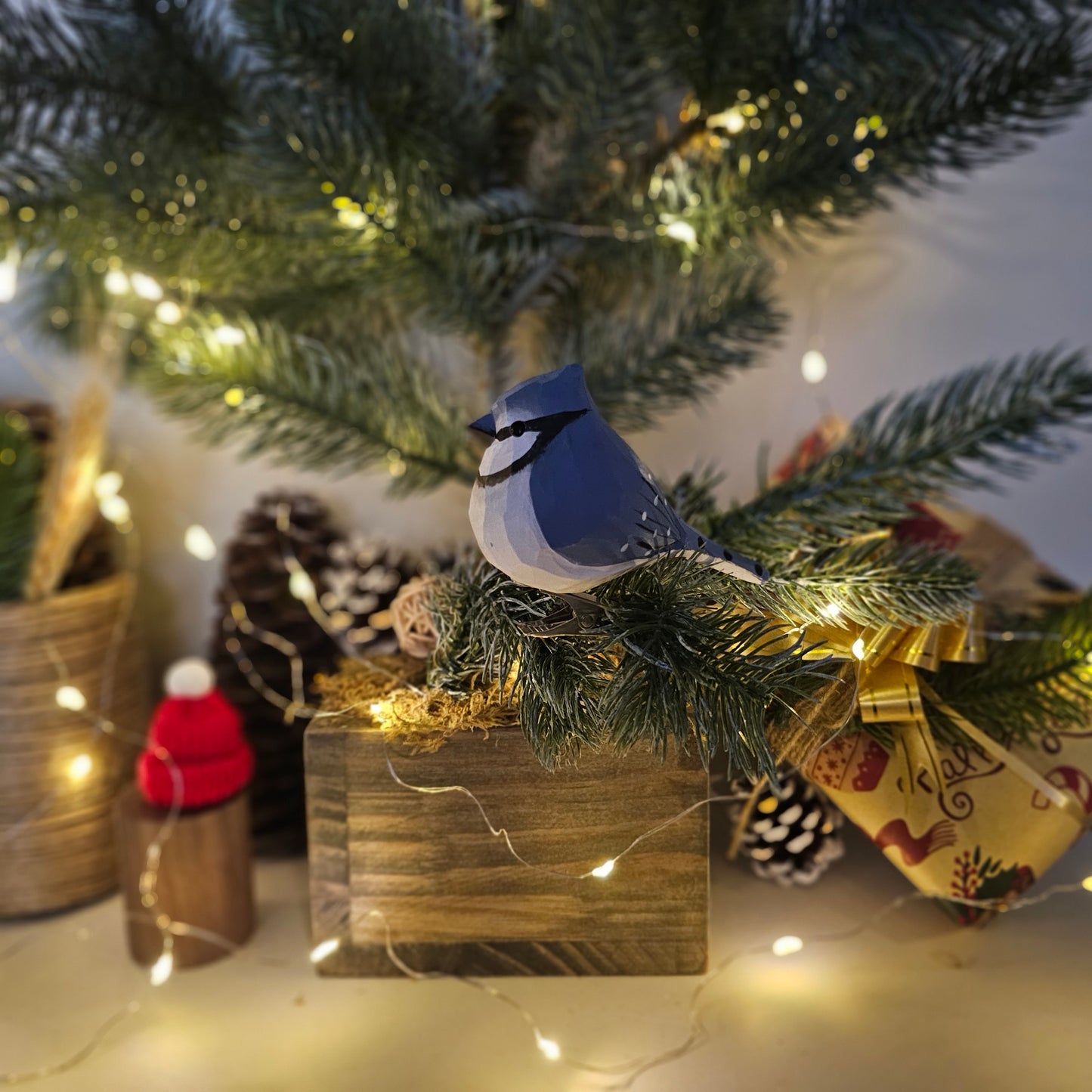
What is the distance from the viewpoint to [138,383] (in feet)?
2.54

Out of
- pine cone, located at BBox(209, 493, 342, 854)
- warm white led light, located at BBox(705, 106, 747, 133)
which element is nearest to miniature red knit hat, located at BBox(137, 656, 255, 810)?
pine cone, located at BBox(209, 493, 342, 854)

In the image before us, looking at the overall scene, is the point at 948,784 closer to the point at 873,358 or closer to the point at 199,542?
the point at 873,358

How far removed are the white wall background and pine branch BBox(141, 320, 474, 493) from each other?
0.61 ft

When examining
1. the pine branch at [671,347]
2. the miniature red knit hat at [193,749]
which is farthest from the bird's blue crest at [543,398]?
the miniature red knit hat at [193,749]

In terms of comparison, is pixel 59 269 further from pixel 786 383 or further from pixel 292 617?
pixel 786 383

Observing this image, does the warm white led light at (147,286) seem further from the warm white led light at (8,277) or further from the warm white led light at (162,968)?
the warm white led light at (162,968)

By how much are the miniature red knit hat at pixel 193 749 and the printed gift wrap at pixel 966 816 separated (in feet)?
1.16

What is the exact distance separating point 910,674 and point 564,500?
0.73 ft

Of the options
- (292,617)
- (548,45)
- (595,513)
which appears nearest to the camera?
(595,513)

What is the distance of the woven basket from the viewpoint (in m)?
0.62

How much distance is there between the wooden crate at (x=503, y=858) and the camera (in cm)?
45

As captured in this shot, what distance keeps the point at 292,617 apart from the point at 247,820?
17 centimetres

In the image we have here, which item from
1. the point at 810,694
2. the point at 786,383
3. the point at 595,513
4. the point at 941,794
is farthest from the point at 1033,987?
the point at 786,383

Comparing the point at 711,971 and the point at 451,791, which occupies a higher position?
the point at 451,791
